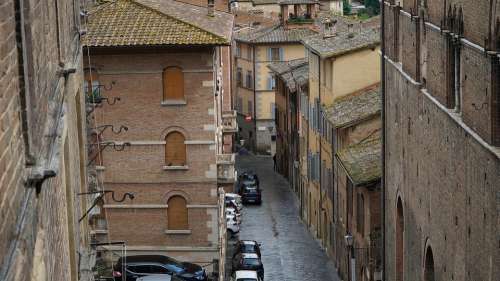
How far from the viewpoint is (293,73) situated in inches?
2260

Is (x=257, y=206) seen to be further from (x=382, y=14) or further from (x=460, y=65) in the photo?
(x=460, y=65)

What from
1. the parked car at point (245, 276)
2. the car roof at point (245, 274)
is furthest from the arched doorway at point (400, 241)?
the car roof at point (245, 274)

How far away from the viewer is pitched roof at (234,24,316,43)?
2709 inches

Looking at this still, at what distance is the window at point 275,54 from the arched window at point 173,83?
41032 millimetres

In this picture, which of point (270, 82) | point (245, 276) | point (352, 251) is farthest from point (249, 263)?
point (270, 82)

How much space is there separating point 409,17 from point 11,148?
65.5 feet

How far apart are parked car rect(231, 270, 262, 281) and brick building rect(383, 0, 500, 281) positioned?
728cm

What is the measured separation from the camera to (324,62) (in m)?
42.8

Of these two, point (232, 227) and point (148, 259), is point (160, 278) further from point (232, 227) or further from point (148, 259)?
point (232, 227)

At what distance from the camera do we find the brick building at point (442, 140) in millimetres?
16031

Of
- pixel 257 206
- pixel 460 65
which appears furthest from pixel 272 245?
pixel 460 65

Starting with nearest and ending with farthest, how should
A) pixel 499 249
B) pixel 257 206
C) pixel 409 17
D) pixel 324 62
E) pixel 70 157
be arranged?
pixel 70 157 < pixel 499 249 < pixel 409 17 < pixel 324 62 < pixel 257 206

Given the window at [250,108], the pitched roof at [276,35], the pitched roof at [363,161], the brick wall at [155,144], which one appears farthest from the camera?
the window at [250,108]

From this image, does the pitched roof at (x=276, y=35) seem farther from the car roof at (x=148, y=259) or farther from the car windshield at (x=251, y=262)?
the car roof at (x=148, y=259)
